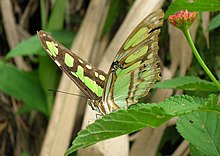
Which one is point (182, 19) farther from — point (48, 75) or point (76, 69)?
point (48, 75)

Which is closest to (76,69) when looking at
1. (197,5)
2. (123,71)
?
(123,71)

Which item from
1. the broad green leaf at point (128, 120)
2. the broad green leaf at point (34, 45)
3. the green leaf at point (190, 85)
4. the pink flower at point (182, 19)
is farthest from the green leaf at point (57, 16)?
the broad green leaf at point (128, 120)

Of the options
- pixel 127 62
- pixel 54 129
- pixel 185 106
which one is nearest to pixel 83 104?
pixel 54 129

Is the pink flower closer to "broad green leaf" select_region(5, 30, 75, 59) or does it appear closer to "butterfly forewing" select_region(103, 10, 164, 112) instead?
"butterfly forewing" select_region(103, 10, 164, 112)

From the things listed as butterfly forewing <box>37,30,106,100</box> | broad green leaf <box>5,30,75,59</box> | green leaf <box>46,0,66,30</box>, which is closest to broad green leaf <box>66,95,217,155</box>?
butterfly forewing <box>37,30,106,100</box>

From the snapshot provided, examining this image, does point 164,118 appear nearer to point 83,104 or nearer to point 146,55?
point 146,55
